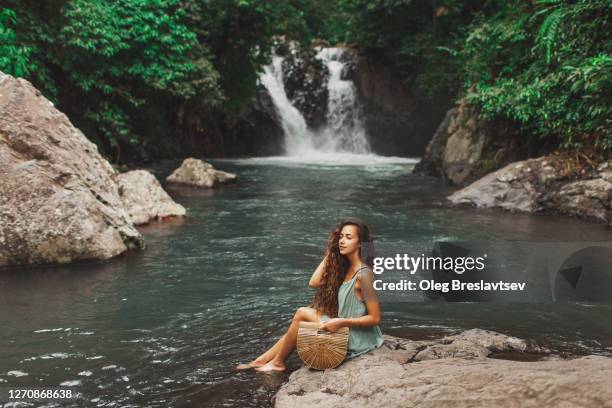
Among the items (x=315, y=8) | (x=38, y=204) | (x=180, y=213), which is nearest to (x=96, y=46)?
(x=180, y=213)

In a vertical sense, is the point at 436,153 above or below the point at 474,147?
below

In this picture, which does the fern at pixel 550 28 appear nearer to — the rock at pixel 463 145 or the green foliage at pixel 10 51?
the rock at pixel 463 145

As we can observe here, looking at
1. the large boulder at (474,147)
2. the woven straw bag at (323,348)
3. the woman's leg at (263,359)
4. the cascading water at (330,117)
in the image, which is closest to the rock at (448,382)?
the woven straw bag at (323,348)

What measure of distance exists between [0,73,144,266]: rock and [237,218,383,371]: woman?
385 cm

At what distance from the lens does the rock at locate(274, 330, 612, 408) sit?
8.80 ft

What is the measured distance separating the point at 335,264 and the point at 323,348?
21.4 inches

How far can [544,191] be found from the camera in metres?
10.8

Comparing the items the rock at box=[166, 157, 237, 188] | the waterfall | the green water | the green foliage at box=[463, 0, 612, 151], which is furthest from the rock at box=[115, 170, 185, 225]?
the waterfall

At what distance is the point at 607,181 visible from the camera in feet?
32.3

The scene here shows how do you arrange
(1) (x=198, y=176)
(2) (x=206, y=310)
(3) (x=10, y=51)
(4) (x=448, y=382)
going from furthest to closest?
(1) (x=198, y=176)
(3) (x=10, y=51)
(2) (x=206, y=310)
(4) (x=448, y=382)

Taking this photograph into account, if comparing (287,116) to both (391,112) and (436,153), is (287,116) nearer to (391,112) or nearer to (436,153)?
(391,112)

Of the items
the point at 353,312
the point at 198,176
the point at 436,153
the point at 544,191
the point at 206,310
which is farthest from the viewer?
the point at 436,153

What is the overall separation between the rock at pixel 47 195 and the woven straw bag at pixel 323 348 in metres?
4.09

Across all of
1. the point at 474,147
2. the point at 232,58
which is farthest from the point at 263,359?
the point at 232,58
